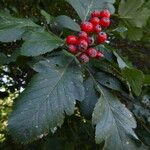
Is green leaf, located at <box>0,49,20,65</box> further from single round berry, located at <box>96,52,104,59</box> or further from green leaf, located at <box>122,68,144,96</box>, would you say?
green leaf, located at <box>122,68,144,96</box>

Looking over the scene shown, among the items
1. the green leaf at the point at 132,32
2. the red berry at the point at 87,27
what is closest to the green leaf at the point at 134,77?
the red berry at the point at 87,27

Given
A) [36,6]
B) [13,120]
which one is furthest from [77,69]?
[36,6]

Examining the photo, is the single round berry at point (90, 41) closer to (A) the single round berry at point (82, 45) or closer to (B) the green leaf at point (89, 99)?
(A) the single round berry at point (82, 45)

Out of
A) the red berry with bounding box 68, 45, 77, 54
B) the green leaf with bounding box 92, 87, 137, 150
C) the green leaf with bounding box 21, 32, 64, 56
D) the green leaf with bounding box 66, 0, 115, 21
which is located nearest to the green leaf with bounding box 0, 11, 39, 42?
the green leaf with bounding box 21, 32, 64, 56

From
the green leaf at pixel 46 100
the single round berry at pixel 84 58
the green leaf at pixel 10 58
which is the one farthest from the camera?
the green leaf at pixel 10 58

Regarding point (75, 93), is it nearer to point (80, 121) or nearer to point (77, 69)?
point (77, 69)
